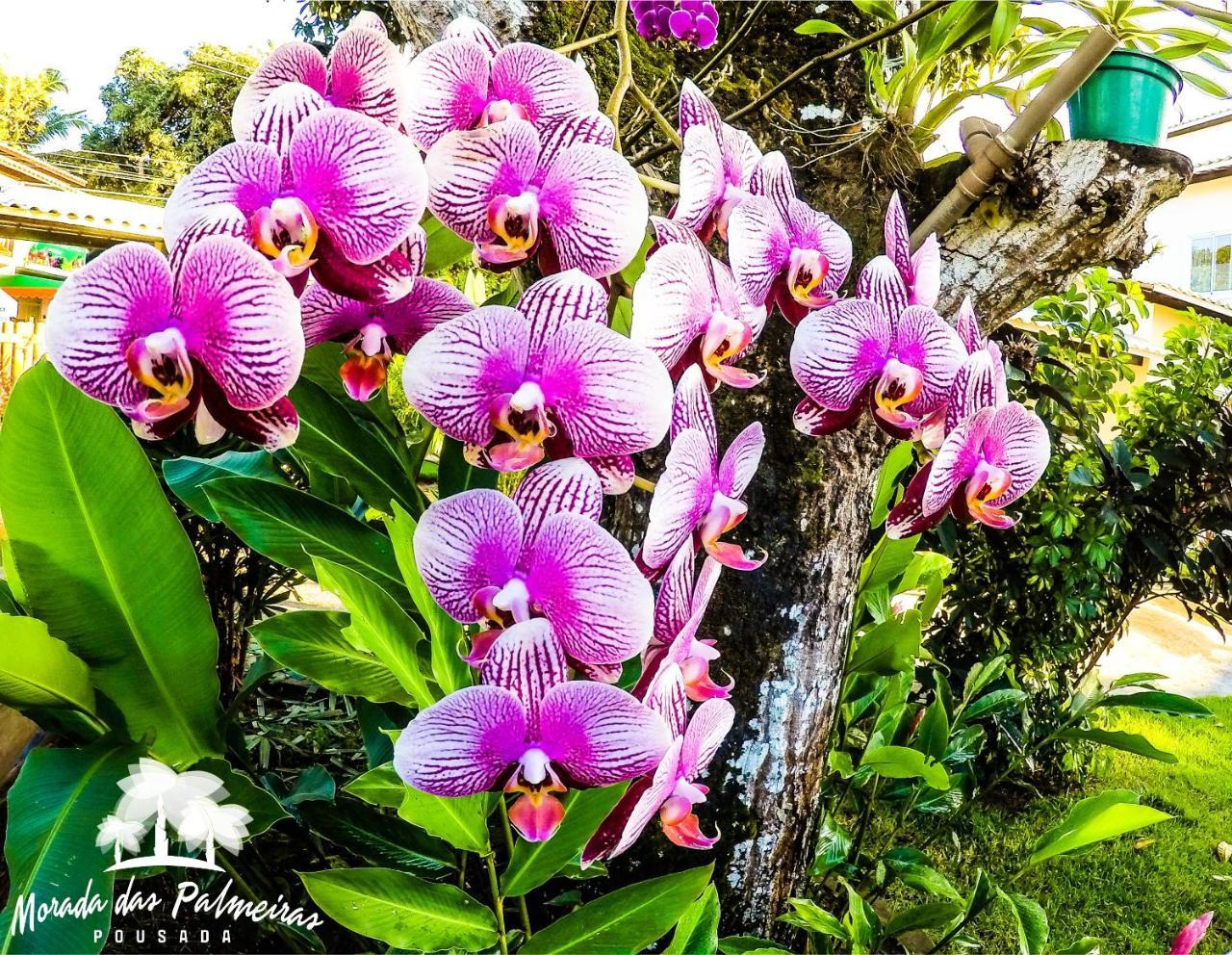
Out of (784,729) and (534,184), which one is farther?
(784,729)

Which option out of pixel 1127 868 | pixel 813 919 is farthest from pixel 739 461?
pixel 1127 868

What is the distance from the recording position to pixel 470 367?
0.30m

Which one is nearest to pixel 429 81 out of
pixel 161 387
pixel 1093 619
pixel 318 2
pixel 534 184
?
pixel 534 184

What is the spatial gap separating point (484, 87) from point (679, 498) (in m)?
0.20

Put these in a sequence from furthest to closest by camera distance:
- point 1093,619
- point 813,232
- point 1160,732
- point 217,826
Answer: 1. point 1160,732
2. point 1093,619
3. point 217,826
4. point 813,232

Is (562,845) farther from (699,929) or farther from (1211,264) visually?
(1211,264)

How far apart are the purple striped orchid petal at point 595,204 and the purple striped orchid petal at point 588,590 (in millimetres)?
109

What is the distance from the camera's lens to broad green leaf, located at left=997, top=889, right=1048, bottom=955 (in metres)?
0.76

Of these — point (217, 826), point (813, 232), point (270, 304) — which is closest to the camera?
point (270, 304)

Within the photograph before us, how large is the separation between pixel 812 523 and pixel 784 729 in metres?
0.19

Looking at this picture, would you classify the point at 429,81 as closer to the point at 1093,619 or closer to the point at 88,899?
the point at 88,899

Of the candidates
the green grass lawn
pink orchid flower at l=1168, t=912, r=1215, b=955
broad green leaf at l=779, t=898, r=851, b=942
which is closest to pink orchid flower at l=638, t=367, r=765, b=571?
broad green leaf at l=779, t=898, r=851, b=942

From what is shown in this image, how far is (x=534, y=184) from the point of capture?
0.33 metres

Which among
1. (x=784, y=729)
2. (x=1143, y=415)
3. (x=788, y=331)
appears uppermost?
(x=788, y=331)
